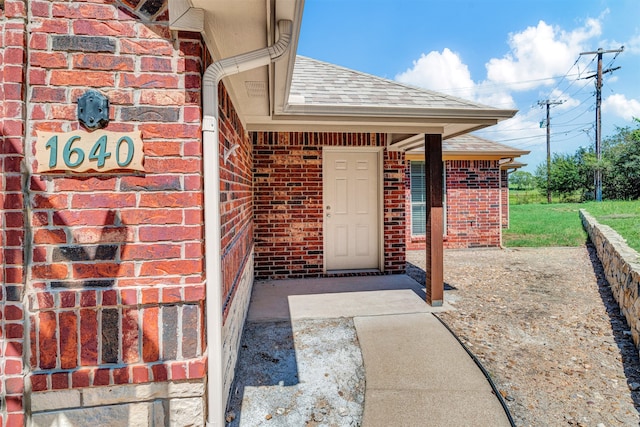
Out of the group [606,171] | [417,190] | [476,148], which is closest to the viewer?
[417,190]

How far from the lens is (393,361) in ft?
11.1

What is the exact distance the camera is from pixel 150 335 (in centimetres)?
190

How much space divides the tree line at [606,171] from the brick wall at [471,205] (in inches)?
722

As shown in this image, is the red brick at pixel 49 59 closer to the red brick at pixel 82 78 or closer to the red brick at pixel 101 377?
the red brick at pixel 82 78

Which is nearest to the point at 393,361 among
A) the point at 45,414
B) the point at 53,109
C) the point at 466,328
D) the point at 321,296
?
the point at 466,328

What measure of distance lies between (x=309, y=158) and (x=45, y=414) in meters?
5.17

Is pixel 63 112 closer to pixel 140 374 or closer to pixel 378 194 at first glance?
pixel 140 374

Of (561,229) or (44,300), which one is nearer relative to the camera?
(44,300)

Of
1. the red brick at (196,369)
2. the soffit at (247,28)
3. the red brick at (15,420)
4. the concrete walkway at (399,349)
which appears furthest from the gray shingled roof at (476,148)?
the red brick at (15,420)

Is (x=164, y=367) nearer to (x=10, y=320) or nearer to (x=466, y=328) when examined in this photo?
(x=10, y=320)

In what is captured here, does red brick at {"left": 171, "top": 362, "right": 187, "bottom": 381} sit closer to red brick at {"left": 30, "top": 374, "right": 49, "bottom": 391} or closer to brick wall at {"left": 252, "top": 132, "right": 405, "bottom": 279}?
red brick at {"left": 30, "top": 374, "right": 49, "bottom": 391}

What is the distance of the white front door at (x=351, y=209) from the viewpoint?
6656mm

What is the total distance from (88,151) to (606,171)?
2929 cm

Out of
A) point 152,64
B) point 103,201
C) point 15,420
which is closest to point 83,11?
point 152,64
